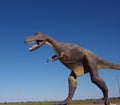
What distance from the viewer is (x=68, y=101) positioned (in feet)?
36.7

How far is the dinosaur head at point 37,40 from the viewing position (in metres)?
10.4

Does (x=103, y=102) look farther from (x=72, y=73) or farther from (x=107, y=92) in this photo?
(x=72, y=73)

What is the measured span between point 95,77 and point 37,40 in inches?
102

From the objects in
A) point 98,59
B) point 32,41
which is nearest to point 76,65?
point 98,59

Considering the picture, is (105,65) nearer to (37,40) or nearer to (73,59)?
(73,59)

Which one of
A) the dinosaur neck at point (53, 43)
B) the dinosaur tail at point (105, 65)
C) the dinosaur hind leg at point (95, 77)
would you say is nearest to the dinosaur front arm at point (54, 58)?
the dinosaur neck at point (53, 43)

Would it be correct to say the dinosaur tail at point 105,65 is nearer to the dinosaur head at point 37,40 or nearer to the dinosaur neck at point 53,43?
the dinosaur neck at point 53,43

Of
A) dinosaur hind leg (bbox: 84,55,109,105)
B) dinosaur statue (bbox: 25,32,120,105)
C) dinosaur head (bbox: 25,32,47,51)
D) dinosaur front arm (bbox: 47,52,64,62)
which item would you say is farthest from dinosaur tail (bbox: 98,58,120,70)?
dinosaur head (bbox: 25,32,47,51)

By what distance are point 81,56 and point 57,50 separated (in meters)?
1.01

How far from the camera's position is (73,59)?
11031 mm

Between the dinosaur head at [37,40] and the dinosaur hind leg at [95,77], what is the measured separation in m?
1.91

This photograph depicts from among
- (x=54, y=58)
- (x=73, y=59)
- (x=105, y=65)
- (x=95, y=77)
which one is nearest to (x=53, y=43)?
(x=54, y=58)

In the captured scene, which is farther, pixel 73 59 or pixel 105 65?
pixel 105 65

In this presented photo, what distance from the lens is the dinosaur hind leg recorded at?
11.1 meters
